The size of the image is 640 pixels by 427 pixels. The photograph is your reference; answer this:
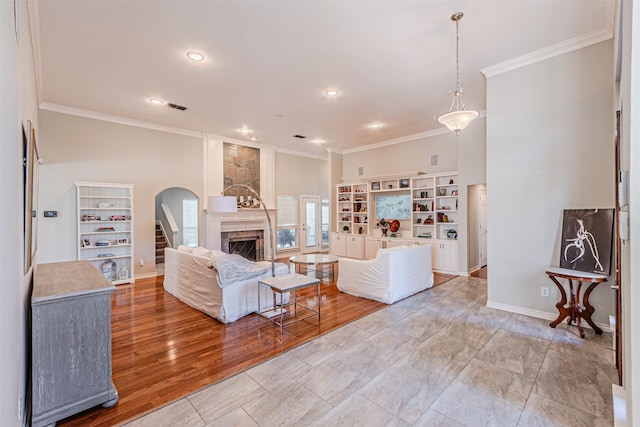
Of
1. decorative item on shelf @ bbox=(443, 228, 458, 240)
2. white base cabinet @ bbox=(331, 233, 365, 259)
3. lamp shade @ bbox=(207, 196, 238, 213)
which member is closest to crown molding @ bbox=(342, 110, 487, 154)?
decorative item on shelf @ bbox=(443, 228, 458, 240)

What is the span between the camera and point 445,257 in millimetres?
6582

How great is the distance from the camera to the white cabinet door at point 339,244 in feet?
28.0

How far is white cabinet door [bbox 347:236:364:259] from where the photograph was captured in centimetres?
809

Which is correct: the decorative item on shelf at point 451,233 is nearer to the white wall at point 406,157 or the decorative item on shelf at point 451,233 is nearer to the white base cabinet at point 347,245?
the white wall at point 406,157

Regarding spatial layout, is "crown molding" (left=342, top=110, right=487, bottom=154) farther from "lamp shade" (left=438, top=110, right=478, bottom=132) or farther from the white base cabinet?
"lamp shade" (left=438, top=110, right=478, bottom=132)

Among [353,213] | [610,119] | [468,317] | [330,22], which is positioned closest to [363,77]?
[330,22]

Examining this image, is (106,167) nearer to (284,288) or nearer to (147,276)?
(147,276)

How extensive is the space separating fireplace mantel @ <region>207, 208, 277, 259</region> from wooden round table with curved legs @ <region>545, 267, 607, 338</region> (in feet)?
21.1

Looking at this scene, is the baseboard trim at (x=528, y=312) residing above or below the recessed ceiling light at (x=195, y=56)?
below

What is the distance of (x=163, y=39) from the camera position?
3.25 m

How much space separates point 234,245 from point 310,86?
15.6 feet

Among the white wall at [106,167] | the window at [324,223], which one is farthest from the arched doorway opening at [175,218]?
the window at [324,223]

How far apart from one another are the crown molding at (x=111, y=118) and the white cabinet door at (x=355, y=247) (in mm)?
4885

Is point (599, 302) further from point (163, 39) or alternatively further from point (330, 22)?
point (163, 39)
